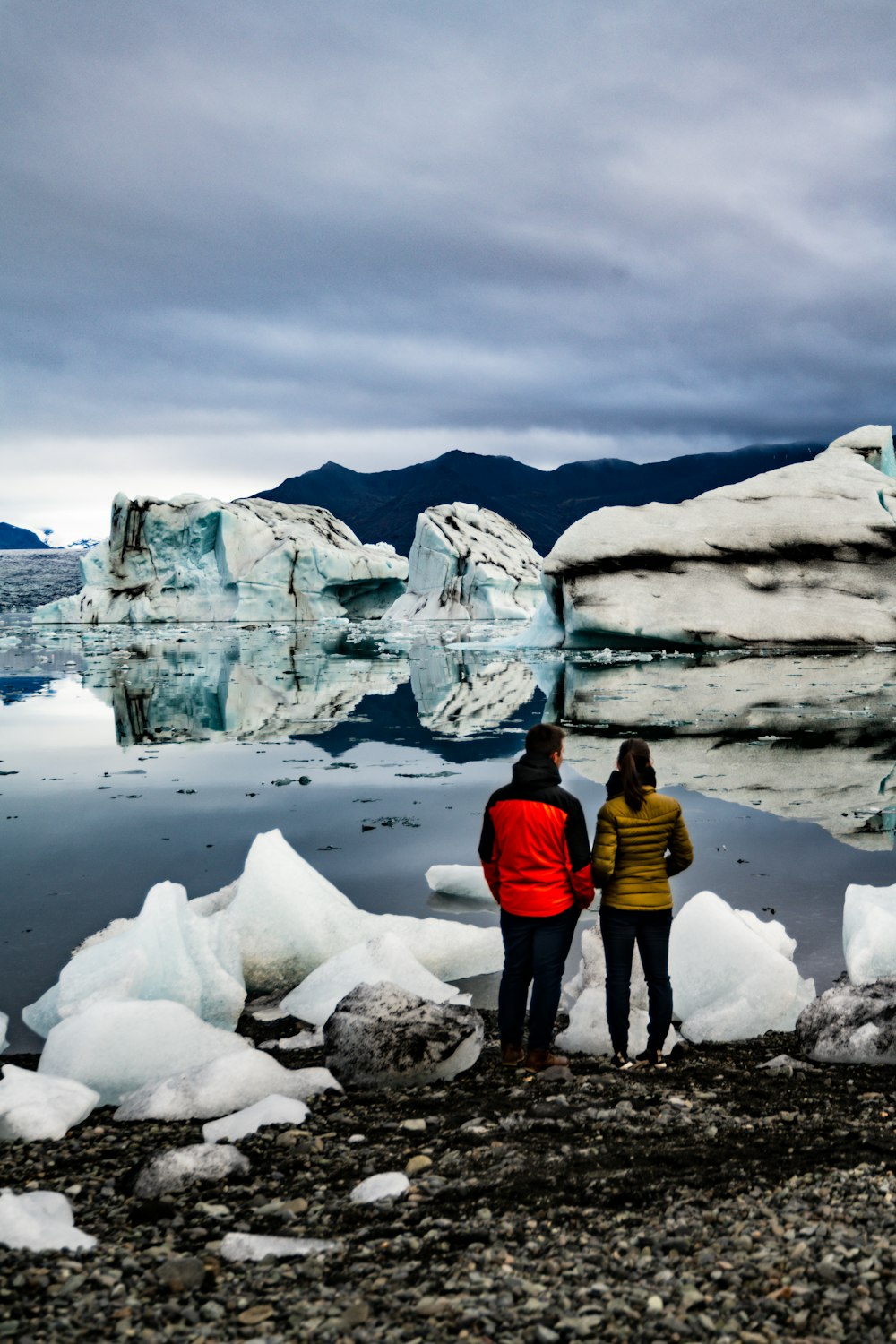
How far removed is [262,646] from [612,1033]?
92.5 feet

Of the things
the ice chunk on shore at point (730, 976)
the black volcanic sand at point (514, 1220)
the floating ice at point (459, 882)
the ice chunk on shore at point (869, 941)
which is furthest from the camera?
the floating ice at point (459, 882)

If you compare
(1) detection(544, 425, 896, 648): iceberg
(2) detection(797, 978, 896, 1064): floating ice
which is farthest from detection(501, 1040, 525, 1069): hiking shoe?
(1) detection(544, 425, 896, 648): iceberg

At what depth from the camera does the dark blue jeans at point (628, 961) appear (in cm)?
393

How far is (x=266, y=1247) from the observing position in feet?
7.96

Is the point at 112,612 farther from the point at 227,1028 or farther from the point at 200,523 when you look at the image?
the point at 227,1028

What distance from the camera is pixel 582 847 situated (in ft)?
12.5

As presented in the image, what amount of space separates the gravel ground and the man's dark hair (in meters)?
80.2

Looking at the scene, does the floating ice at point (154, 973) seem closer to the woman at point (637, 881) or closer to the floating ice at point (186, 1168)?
the floating ice at point (186, 1168)

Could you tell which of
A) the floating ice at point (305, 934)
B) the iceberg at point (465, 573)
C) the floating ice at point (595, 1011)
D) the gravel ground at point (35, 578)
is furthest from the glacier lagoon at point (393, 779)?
the gravel ground at point (35, 578)

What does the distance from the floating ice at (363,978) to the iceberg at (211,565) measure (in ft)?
127

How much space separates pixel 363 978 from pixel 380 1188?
1.87 metres

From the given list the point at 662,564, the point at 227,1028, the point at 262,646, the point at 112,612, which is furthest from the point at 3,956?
the point at 112,612

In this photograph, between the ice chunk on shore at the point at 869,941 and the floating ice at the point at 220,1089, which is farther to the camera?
the ice chunk on shore at the point at 869,941

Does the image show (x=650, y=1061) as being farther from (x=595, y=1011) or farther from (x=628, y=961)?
(x=595, y=1011)
